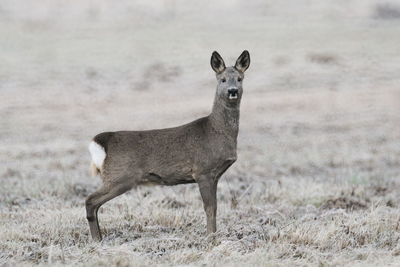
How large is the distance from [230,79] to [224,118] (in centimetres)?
45

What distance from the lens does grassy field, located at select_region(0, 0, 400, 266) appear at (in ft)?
31.5

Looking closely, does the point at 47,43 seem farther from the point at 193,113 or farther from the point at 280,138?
the point at 280,138

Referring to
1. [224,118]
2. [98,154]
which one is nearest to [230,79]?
[224,118]

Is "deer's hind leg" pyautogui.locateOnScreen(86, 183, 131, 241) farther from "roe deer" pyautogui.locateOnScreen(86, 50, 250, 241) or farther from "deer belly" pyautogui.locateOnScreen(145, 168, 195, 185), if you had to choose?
"deer belly" pyautogui.locateOnScreen(145, 168, 195, 185)

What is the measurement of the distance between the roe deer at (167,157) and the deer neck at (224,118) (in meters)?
0.01

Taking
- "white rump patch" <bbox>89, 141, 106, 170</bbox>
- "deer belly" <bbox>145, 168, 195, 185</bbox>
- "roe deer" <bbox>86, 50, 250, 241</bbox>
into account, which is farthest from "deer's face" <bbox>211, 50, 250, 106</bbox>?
"white rump patch" <bbox>89, 141, 106, 170</bbox>

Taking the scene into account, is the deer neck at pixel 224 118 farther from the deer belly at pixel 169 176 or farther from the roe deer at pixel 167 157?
the deer belly at pixel 169 176

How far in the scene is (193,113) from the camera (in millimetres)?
32062

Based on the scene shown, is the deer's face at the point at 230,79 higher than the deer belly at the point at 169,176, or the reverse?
the deer's face at the point at 230,79

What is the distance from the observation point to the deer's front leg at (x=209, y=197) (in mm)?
9898

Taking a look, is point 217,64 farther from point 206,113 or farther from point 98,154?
point 206,113

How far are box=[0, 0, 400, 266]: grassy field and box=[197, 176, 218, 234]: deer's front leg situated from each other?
6.0 inches

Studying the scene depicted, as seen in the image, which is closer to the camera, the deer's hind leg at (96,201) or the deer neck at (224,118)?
the deer's hind leg at (96,201)

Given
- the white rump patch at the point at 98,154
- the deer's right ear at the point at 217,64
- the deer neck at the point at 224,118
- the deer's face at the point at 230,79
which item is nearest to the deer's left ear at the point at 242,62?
the deer's face at the point at 230,79
